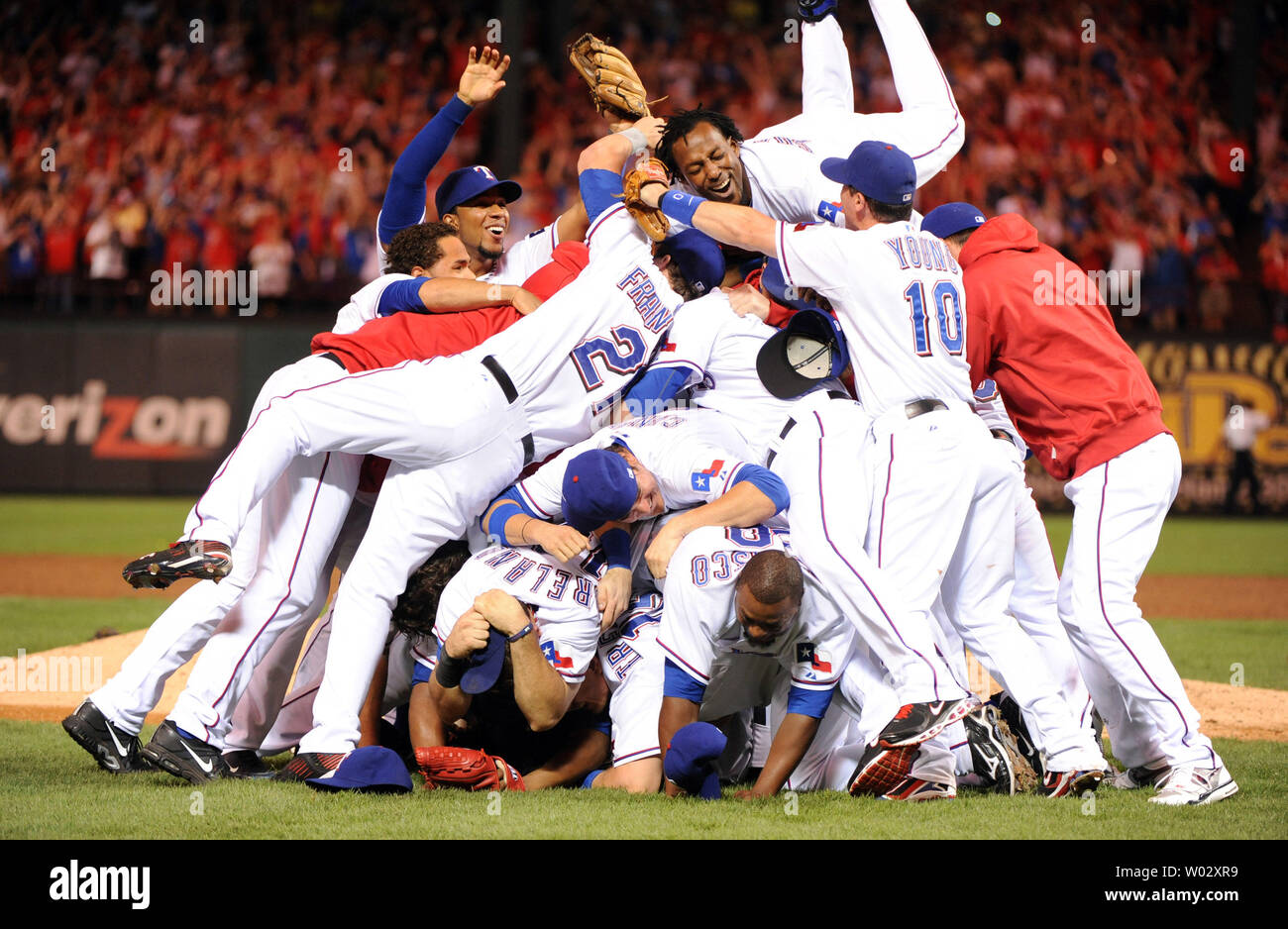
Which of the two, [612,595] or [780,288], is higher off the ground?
[780,288]

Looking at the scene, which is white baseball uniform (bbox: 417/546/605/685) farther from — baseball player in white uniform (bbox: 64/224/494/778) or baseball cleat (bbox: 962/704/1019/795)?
baseball cleat (bbox: 962/704/1019/795)

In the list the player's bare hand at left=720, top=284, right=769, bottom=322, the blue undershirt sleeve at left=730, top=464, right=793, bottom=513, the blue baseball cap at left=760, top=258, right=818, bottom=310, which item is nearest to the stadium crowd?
the player's bare hand at left=720, top=284, right=769, bottom=322

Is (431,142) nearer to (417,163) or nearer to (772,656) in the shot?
(417,163)

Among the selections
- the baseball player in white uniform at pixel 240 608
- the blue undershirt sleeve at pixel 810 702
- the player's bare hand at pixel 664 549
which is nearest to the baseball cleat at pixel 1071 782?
the blue undershirt sleeve at pixel 810 702

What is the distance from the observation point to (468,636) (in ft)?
12.7

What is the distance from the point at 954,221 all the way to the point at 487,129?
12.7 metres

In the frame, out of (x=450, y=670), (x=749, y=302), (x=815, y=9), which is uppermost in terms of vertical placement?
(x=815, y=9)

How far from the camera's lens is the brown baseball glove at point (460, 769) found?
388cm

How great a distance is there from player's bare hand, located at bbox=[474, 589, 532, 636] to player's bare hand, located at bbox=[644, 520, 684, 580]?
0.46 metres

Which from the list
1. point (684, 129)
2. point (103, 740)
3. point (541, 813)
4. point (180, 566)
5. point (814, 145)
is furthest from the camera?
point (814, 145)

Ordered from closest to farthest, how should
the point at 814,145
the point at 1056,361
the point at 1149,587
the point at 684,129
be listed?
the point at 1056,361, the point at 684,129, the point at 814,145, the point at 1149,587

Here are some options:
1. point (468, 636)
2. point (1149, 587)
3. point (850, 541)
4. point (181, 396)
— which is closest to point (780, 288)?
point (850, 541)

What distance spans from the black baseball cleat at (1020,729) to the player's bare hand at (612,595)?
1.40m

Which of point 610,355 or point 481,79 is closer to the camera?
point 610,355
